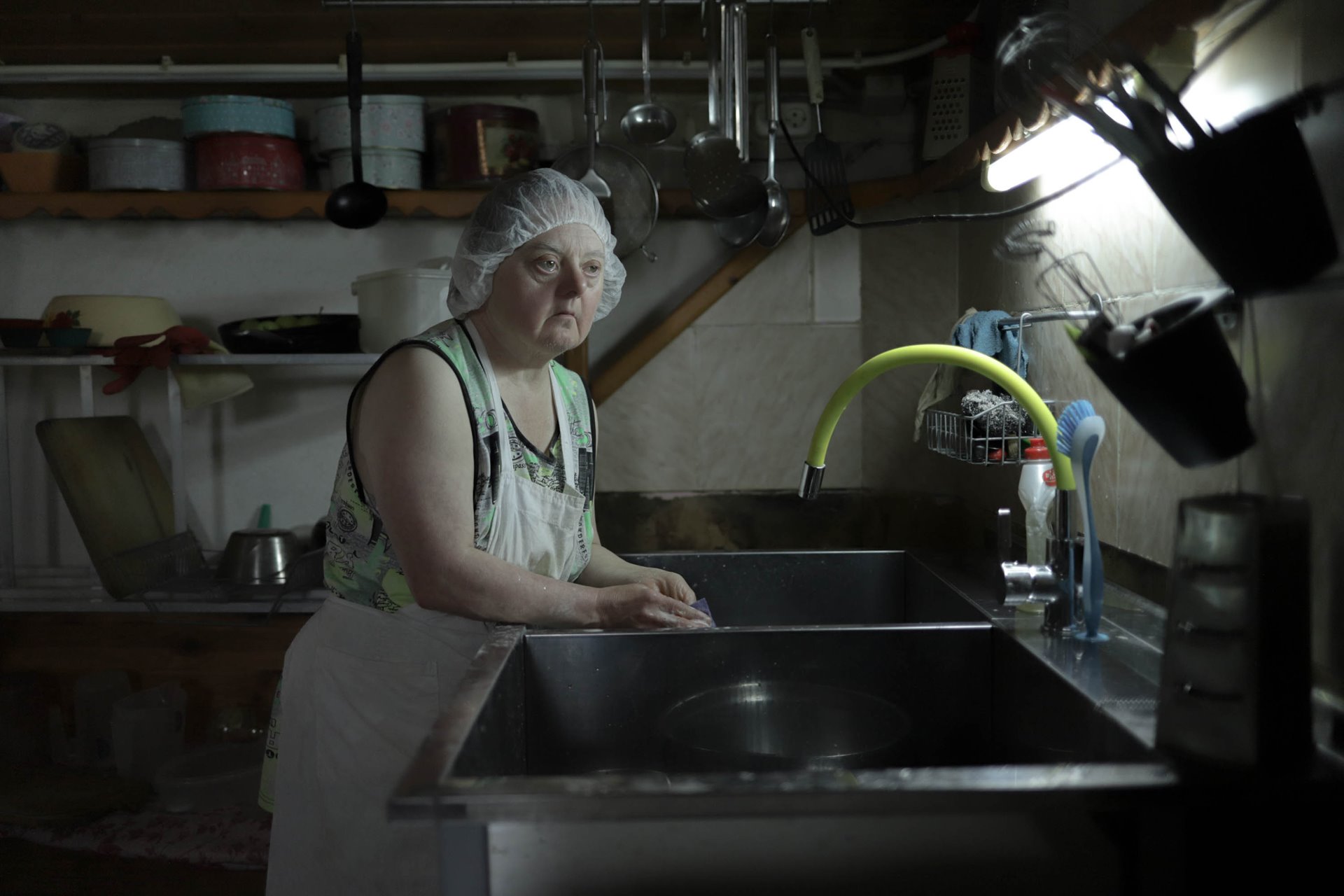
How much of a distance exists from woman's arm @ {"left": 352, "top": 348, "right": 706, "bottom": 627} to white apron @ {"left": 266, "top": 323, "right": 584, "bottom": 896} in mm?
99

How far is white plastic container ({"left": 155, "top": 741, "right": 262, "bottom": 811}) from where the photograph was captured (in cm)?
211

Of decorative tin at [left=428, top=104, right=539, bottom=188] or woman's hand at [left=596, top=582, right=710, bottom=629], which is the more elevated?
decorative tin at [left=428, top=104, right=539, bottom=188]

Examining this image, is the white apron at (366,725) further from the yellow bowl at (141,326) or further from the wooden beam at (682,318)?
the yellow bowl at (141,326)

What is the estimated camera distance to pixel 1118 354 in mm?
836

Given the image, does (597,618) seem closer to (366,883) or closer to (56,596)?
(366,883)

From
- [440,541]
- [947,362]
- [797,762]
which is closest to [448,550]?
[440,541]

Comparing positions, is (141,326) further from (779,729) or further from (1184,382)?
(1184,382)

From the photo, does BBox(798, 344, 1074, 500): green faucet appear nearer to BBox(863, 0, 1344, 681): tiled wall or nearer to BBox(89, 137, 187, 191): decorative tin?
BBox(863, 0, 1344, 681): tiled wall

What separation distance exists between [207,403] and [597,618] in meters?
1.49

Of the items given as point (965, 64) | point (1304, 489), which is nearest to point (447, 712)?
point (1304, 489)

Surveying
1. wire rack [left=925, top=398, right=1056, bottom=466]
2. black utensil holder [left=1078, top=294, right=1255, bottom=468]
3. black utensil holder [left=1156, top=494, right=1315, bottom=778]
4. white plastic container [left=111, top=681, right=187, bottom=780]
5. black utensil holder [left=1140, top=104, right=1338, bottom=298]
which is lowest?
white plastic container [left=111, top=681, right=187, bottom=780]

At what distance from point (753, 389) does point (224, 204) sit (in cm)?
129

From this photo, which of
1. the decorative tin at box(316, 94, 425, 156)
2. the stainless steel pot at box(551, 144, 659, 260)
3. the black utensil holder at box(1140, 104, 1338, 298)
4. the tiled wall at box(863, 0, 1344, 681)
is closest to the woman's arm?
the tiled wall at box(863, 0, 1344, 681)

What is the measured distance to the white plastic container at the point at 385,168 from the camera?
2260mm
